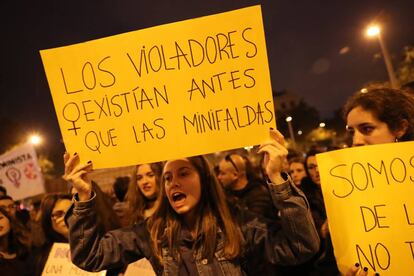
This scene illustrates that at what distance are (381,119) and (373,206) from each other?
0.53 m

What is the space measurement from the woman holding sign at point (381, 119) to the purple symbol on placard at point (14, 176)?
4.86 metres

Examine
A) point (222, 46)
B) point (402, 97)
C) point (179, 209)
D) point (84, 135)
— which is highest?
point (222, 46)

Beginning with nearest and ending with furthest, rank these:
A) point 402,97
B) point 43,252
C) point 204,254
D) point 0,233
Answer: point 204,254
point 402,97
point 0,233
point 43,252

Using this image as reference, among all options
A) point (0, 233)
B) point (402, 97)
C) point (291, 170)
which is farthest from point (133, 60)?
point (291, 170)

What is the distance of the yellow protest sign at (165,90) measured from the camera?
2.02 meters

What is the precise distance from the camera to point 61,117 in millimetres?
2107

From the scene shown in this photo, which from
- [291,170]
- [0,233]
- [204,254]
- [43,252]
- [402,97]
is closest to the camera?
[204,254]

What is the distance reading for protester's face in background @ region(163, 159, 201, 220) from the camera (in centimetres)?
213

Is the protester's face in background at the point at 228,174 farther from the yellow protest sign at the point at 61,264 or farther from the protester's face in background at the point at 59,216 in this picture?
the yellow protest sign at the point at 61,264

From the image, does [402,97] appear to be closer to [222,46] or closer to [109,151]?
[222,46]

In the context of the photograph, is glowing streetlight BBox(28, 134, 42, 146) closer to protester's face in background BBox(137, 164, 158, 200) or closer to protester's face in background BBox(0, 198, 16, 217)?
protester's face in background BBox(0, 198, 16, 217)

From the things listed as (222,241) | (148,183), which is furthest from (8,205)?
(222,241)

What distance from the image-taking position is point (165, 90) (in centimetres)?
210

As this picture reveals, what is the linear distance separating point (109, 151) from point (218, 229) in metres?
0.77
